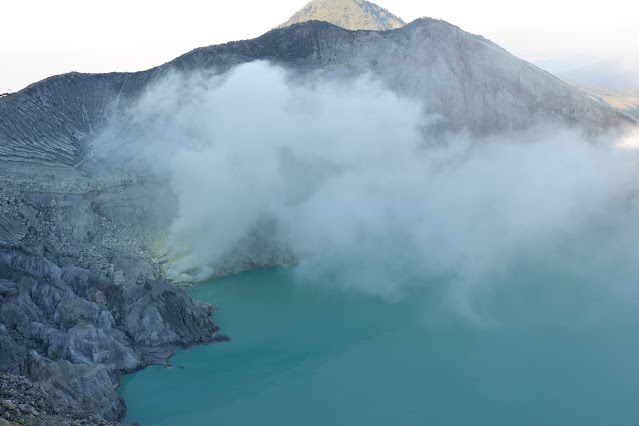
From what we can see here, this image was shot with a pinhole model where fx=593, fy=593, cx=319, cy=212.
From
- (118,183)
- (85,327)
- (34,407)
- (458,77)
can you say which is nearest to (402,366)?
(85,327)

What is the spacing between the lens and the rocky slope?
3209 centimetres

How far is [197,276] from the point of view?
4594 centimetres

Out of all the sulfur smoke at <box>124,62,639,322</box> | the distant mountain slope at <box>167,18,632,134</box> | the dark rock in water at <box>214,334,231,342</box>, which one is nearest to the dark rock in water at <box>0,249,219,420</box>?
the dark rock in water at <box>214,334,231,342</box>

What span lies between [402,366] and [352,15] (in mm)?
104667

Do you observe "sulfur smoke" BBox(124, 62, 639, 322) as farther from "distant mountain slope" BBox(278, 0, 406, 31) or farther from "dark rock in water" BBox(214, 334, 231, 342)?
"distant mountain slope" BBox(278, 0, 406, 31)

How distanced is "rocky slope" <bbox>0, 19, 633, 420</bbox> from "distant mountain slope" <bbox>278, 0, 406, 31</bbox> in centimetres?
6542

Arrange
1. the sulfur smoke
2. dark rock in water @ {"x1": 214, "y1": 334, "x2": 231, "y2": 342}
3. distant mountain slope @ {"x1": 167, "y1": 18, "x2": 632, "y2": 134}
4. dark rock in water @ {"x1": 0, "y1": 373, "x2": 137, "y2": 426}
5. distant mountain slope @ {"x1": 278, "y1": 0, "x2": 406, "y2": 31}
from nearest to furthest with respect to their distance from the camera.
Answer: dark rock in water @ {"x1": 0, "y1": 373, "x2": 137, "y2": 426} < dark rock in water @ {"x1": 214, "y1": 334, "x2": 231, "y2": 342} < the sulfur smoke < distant mountain slope @ {"x1": 167, "y1": 18, "x2": 632, "y2": 134} < distant mountain slope @ {"x1": 278, "y1": 0, "x2": 406, "y2": 31}

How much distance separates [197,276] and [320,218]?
11559 mm

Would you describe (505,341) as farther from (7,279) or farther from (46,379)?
(7,279)

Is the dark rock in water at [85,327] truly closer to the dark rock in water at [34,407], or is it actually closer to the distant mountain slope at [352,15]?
the dark rock in water at [34,407]

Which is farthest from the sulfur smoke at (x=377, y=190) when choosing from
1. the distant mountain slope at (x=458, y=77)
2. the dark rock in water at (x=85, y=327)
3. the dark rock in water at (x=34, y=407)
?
the dark rock in water at (x=34, y=407)

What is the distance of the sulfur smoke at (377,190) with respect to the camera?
47.1 meters

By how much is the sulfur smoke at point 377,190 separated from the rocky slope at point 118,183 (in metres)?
1.78

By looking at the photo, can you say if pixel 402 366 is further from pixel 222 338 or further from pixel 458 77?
pixel 458 77
